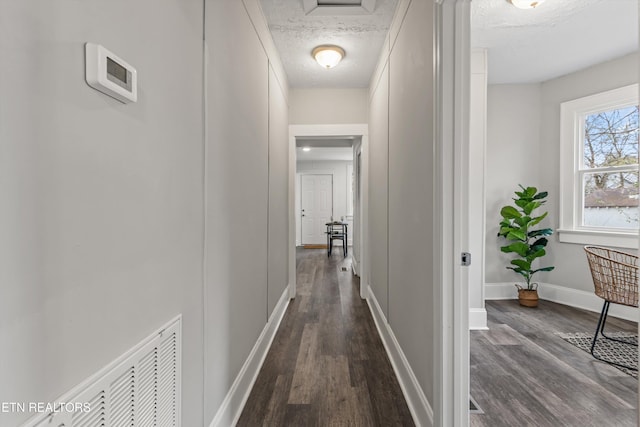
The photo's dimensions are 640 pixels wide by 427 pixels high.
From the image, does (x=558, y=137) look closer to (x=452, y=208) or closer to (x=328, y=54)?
(x=328, y=54)

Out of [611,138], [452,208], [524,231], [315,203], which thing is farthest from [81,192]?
[315,203]

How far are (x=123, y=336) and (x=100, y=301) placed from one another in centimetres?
12

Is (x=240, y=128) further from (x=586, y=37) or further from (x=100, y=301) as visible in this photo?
(x=586, y=37)

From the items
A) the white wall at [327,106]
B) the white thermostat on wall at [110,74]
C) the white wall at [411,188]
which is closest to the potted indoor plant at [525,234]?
the white wall at [411,188]

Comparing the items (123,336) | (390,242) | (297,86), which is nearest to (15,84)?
(123,336)

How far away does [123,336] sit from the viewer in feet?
2.33

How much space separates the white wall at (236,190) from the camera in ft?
4.10

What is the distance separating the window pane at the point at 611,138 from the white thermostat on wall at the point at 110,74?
4142 millimetres

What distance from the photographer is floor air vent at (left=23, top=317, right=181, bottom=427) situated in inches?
22.0

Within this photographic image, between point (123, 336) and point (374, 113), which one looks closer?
point (123, 336)

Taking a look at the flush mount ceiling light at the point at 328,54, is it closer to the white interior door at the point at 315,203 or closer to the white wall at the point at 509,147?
the white wall at the point at 509,147

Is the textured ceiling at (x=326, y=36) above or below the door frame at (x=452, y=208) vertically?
above

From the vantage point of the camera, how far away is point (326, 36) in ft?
7.82

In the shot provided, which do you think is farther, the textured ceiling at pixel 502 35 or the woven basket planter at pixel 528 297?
the woven basket planter at pixel 528 297
